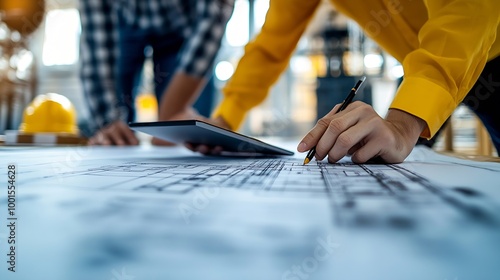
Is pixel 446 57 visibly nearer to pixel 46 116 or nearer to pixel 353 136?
pixel 353 136

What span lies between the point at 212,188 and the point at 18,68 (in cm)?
496

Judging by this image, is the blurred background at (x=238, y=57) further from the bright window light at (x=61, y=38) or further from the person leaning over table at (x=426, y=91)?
the person leaning over table at (x=426, y=91)

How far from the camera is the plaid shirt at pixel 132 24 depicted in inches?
44.4

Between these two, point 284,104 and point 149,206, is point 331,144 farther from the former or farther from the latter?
point 284,104

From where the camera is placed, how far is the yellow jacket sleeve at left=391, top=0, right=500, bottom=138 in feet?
1.36

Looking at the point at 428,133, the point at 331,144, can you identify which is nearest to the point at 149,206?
the point at 331,144

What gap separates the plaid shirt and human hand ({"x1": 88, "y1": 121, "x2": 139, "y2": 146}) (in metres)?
0.07

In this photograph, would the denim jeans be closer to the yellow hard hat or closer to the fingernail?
the yellow hard hat

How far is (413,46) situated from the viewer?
27.8 inches

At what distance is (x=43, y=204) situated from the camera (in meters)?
0.19

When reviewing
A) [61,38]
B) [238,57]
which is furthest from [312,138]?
[61,38]

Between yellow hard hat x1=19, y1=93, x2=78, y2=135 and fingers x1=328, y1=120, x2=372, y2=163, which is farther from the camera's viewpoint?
yellow hard hat x1=19, y1=93, x2=78, y2=135

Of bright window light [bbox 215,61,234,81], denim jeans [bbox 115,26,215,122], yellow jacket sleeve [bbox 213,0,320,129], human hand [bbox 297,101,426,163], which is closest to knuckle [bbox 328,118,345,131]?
human hand [bbox 297,101,426,163]

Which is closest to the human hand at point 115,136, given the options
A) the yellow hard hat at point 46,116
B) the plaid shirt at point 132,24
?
the plaid shirt at point 132,24
